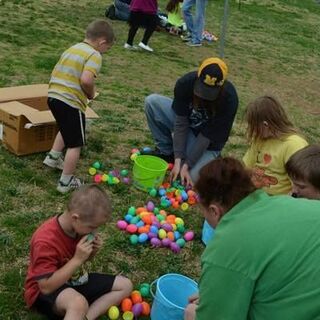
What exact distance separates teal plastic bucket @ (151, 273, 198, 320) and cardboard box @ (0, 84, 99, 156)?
5.99 feet

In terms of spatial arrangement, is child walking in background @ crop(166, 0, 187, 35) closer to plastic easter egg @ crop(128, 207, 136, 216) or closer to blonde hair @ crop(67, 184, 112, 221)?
plastic easter egg @ crop(128, 207, 136, 216)

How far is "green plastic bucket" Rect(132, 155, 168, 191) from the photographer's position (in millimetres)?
4184

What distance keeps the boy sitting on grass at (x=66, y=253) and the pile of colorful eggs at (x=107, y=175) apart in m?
1.56

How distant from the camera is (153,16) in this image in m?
A: 8.65

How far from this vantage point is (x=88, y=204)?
2.52 metres

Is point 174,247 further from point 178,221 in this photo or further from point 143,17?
point 143,17

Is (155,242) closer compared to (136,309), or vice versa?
(136,309)

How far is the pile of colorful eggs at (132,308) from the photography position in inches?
112

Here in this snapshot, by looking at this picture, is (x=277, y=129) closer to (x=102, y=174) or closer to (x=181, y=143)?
(x=181, y=143)

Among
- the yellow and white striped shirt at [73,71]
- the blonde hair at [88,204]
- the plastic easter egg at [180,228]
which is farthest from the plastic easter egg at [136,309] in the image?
the yellow and white striped shirt at [73,71]

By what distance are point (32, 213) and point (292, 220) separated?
2.30 meters

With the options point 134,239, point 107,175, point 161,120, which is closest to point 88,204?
point 134,239

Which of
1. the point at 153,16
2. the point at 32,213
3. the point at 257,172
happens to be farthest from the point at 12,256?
the point at 153,16

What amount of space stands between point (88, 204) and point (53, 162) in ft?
5.93
